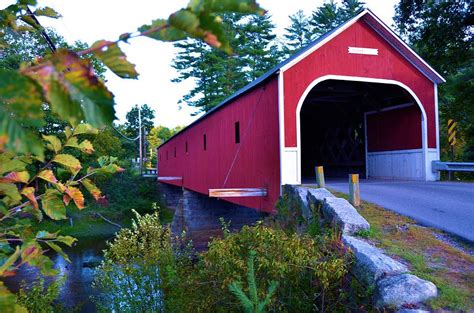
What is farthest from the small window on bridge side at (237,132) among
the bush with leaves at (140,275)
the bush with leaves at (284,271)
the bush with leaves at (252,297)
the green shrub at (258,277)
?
the bush with leaves at (252,297)

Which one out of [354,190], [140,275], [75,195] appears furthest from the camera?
[354,190]

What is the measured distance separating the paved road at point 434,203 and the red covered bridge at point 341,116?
1.86 meters

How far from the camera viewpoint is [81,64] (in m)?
0.61

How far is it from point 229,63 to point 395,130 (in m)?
21.5

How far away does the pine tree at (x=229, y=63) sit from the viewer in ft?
105

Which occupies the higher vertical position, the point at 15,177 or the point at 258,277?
the point at 15,177

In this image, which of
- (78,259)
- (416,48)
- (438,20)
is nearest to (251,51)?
(416,48)

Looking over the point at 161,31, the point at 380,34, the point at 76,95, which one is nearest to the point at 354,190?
the point at 380,34

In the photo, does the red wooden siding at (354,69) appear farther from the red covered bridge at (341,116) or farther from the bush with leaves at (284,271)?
the bush with leaves at (284,271)

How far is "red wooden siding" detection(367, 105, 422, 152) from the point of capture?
1125 cm

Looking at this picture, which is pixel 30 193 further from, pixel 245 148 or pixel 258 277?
pixel 245 148

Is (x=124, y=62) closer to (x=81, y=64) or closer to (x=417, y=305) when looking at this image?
(x=81, y=64)

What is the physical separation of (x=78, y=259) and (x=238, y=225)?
7789mm

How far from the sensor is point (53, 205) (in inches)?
49.0
